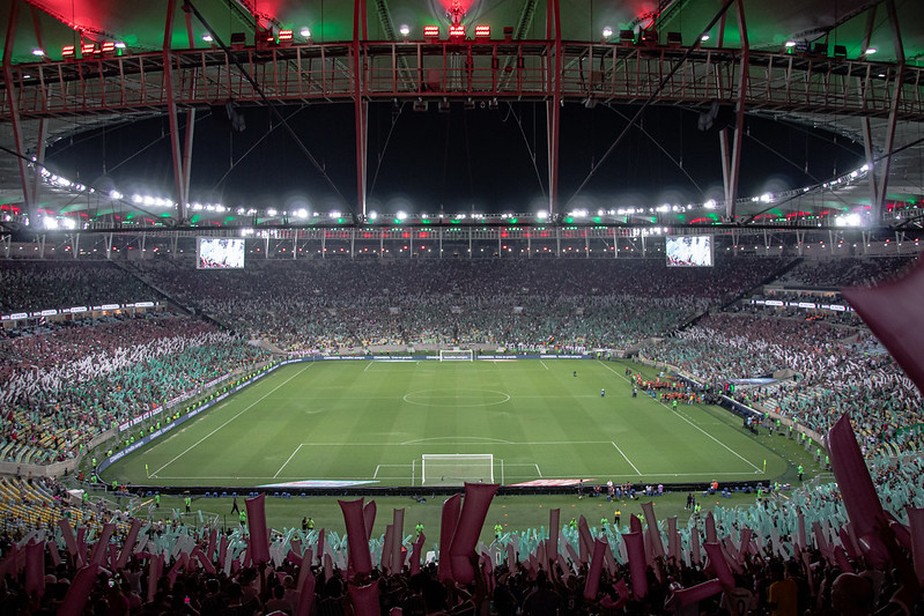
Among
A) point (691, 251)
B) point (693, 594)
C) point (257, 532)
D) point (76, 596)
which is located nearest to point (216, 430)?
point (257, 532)

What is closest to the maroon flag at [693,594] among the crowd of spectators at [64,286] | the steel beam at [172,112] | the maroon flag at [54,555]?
the maroon flag at [54,555]

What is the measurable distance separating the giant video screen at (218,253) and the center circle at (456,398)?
63.9 feet

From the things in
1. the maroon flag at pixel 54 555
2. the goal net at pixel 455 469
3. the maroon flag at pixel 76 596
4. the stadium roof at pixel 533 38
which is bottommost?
the goal net at pixel 455 469

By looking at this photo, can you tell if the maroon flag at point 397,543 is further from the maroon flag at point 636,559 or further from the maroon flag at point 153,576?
the maroon flag at point 636,559

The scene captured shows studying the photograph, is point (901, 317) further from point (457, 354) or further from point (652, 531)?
point (457, 354)

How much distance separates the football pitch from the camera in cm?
2675

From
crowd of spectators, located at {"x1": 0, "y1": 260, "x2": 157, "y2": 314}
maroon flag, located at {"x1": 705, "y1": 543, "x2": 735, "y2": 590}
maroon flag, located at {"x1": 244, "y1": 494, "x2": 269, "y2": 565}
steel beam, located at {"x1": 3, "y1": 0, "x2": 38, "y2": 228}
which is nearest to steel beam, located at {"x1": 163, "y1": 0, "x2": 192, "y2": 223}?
steel beam, located at {"x1": 3, "y1": 0, "x2": 38, "y2": 228}

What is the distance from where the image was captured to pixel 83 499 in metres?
21.3

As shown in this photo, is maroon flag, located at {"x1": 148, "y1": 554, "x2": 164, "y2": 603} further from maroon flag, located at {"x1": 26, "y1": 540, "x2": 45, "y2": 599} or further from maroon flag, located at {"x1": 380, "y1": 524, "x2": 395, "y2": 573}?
maroon flag, located at {"x1": 380, "y1": 524, "x2": 395, "y2": 573}

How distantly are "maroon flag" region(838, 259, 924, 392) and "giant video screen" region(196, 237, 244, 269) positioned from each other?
168ft

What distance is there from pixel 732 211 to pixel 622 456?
15521mm

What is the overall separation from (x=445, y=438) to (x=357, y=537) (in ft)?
88.4

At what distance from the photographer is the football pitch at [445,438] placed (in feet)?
87.8

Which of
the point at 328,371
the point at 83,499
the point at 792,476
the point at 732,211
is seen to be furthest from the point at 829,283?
the point at 83,499
